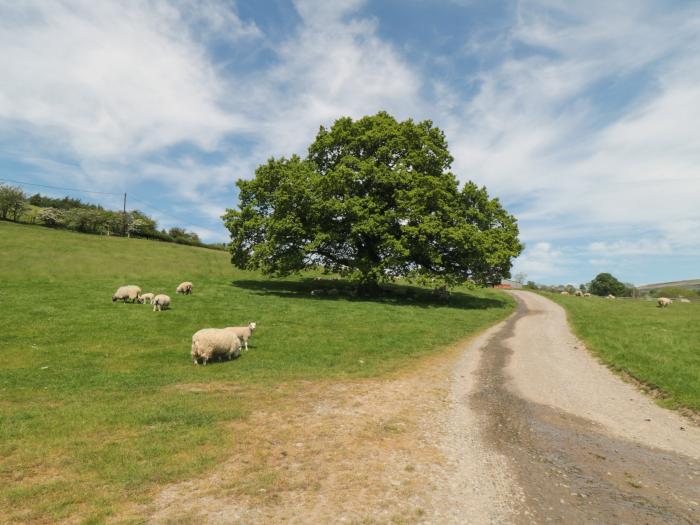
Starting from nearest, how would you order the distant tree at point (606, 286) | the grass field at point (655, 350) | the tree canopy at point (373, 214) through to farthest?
the grass field at point (655, 350) → the tree canopy at point (373, 214) → the distant tree at point (606, 286)

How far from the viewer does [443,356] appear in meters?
19.0

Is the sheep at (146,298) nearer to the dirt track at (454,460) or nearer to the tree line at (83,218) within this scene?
the dirt track at (454,460)

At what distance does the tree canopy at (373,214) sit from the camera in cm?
3703

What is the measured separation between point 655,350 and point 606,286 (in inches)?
4561

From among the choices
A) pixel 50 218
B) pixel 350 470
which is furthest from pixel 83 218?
pixel 350 470

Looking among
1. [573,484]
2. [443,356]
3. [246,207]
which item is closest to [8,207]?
[246,207]

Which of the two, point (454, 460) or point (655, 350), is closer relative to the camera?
point (454, 460)

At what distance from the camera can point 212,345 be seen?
1625 centimetres

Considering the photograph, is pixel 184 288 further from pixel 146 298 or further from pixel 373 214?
pixel 373 214

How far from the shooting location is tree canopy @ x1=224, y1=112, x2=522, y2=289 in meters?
37.0

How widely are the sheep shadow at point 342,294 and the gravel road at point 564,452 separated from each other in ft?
76.0

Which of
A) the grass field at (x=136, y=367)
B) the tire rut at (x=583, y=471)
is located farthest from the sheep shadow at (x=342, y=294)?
the tire rut at (x=583, y=471)

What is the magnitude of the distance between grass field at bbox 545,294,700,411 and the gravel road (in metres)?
0.98

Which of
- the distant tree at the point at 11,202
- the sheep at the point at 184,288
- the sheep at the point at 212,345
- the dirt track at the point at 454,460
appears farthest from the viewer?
the distant tree at the point at 11,202
